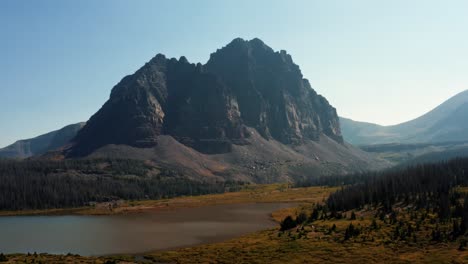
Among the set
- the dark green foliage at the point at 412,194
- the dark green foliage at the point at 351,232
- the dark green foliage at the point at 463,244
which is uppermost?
the dark green foliage at the point at 412,194

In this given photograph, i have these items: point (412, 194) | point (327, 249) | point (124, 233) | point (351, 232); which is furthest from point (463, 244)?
point (124, 233)

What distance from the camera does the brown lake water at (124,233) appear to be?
112 metres

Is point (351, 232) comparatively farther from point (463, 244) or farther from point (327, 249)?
point (463, 244)

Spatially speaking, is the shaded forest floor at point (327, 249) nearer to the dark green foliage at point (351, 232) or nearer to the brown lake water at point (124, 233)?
the dark green foliage at point (351, 232)

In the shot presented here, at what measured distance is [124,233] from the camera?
137 metres

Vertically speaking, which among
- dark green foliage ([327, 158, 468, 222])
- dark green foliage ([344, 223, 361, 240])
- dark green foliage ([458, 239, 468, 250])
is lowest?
dark green foliage ([458, 239, 468, 250])

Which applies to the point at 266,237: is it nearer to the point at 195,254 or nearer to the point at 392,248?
the point at 195,254

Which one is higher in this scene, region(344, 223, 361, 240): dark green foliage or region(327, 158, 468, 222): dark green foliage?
region(327, 158, 468, 222): dark green foliage

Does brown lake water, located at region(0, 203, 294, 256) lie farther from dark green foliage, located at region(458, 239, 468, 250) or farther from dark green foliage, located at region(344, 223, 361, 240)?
dark green foliage, located at region(458, 239, 468, 250)

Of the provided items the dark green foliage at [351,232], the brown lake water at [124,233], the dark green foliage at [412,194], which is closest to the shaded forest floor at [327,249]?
the dark green foliage at [351,232]

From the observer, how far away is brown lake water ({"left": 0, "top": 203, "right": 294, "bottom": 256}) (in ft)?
366

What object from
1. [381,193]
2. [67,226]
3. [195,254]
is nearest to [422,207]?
[381,193]

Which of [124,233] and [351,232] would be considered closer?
[351,232]

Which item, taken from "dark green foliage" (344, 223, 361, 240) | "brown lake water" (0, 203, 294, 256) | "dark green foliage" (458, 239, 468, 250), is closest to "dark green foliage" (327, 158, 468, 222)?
"dark green foliage" (344, 223, 361, 240)
